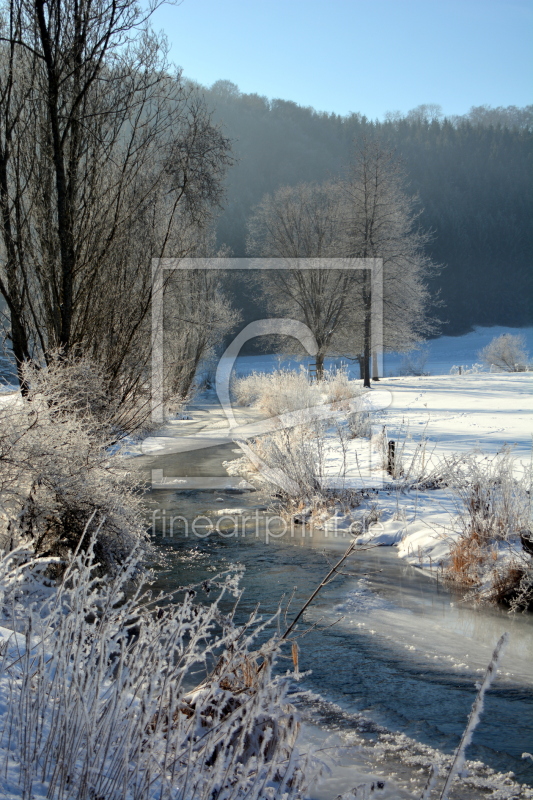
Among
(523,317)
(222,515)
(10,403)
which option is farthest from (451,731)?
(523,317)

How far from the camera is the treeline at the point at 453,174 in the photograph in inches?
3243

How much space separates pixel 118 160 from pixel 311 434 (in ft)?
20.0

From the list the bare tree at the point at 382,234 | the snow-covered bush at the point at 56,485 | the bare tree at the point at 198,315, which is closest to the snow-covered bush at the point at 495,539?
the snow-covered bush at the point at 56,485

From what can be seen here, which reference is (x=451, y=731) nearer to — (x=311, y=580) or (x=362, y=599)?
(x=362, y=599)

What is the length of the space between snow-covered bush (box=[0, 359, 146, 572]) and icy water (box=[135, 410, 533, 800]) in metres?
0.93

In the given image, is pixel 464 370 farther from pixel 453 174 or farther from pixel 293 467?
pixel 453 174

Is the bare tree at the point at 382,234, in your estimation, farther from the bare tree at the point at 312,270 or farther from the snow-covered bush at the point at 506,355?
the snow-covered bush at the point at 506,355

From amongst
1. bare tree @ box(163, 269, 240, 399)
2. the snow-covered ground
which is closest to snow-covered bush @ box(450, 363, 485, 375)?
the snow-covered ground

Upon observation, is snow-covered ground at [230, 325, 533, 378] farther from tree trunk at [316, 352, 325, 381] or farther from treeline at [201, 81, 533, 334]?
tree trunk at [316, 352, 325, 381]

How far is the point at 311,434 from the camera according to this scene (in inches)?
490

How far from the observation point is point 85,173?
855 centimetres

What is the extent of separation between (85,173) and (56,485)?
4.92 m

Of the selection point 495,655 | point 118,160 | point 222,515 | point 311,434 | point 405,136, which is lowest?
point 222,515

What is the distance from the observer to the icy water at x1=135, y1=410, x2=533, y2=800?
3.72m
